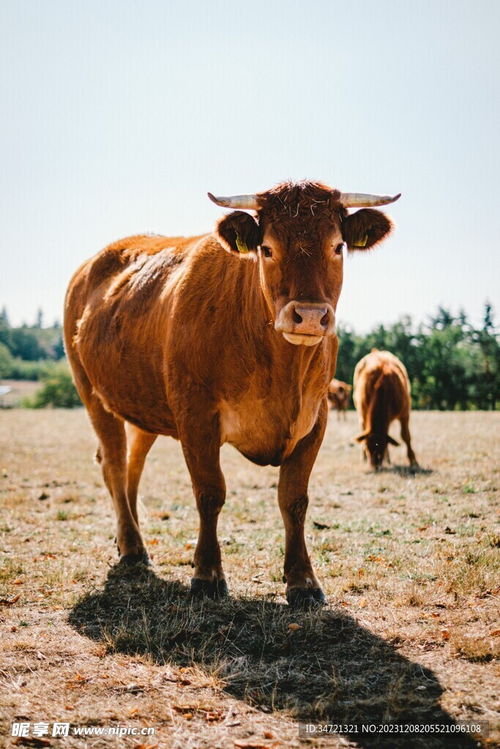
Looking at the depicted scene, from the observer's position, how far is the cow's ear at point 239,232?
464 centimetres

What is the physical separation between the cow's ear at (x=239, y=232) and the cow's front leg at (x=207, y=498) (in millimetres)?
1263

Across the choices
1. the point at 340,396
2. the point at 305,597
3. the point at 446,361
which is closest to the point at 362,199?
the point at 305,597

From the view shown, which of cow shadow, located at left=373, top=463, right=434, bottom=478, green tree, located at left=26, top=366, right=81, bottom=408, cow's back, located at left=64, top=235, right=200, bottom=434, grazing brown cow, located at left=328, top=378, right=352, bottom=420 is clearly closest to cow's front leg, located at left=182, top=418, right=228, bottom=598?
cow's back, located at left=64, top=235, right=200, bottom=434

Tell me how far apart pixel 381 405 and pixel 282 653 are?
8.44m

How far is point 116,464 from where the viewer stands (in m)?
6.77

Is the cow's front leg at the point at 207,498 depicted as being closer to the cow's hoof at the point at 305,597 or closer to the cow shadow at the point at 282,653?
the cow shadow at the point at 282,653

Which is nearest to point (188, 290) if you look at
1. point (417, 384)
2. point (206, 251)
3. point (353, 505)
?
point (206, 251)

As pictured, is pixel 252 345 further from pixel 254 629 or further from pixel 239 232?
pixel 254 629

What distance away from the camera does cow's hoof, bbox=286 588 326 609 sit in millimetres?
4680

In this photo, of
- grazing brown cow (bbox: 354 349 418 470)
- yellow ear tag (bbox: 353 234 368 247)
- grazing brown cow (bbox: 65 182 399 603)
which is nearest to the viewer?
grazing brown cow (bbox: 65 182 399 603)

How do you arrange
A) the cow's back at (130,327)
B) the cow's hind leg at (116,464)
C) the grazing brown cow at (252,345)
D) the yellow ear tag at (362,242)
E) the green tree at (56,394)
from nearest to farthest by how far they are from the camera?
the grazing brown cow at (252,345), the yellow ear tag at (362,242), the cow's back at (130,327), the cow's hind leg at (116,464), the green tree at (56,394)

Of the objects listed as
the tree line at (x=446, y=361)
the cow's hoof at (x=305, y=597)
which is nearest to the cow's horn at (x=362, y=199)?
the cow's hoof at (x=305, y=597)

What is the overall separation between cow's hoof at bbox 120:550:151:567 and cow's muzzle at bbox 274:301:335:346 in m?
3.04

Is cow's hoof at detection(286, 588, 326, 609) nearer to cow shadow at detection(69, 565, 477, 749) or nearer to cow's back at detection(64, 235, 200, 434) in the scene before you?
cow shadow at detection(69, 565, 477, 749)
